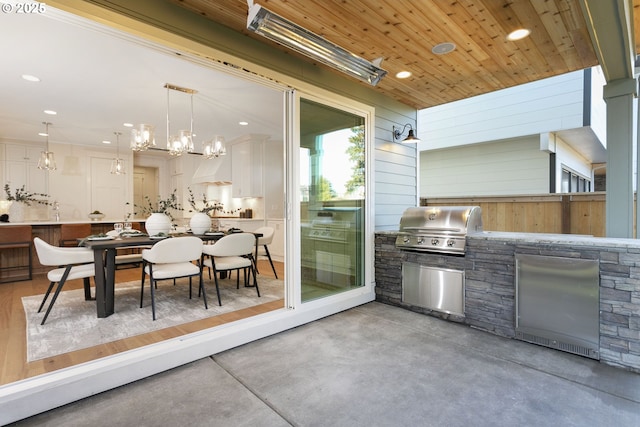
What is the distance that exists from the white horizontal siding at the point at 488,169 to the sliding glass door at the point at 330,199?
4.07 m

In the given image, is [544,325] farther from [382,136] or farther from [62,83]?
[62,83]

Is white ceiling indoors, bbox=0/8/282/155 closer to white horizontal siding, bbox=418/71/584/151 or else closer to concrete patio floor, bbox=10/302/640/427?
concrete patio floor, bbox=10/302/640/427

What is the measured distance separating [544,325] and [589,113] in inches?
183

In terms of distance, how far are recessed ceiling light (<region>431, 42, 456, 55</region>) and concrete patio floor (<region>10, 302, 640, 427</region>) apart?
2.67 metres

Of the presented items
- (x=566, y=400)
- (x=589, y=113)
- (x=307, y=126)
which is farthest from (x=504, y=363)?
(x=589, y=113)

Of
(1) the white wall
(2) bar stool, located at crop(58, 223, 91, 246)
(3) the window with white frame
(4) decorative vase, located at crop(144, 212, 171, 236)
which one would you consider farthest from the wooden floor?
(3) the window with white frame

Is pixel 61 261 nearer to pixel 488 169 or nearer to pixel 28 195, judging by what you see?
pixel 28 195

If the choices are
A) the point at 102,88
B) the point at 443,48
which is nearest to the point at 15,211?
the point at 102,88

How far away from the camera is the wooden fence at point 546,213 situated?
4156mm

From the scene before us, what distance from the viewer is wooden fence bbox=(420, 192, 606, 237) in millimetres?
4156

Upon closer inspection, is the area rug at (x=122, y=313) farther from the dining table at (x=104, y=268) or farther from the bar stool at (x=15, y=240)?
the bar stool at (x=15, y=240)

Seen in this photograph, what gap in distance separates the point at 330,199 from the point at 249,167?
3.75 metres

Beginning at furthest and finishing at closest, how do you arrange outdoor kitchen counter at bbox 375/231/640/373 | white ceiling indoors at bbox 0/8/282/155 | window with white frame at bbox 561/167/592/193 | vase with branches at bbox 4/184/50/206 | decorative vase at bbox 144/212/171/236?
window with white frame at bbox 561/167/592/193 → vase with branches at bbox 4/184/50/206 → decorative vase at bbox 144/212/171/236 → white ceiling indoors at bbox 0/8/282/155 → outdoor kitchen counter at bbox 375/231/640/373

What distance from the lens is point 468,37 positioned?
9.18ft
